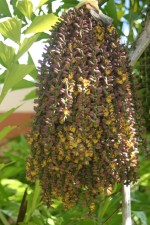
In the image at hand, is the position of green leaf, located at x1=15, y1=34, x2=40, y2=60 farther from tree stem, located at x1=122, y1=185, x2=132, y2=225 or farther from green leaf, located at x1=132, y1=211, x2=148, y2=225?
green leaf, located at x1=132, y1=211, x2=148, y2=225

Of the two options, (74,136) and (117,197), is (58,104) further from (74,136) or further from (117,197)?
(117,197)

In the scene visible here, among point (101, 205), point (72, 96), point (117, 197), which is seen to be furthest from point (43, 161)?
point (117, 197)

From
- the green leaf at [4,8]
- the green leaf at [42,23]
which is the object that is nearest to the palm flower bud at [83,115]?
the green leaf at [42,23]

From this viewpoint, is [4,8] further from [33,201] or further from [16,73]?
[33,201]

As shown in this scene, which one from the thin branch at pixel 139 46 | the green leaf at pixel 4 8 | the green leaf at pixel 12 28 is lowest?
the thin branch at pixel 139 46

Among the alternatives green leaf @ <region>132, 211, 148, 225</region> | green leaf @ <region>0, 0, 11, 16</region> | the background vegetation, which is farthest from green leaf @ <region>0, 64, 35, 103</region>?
green leaf @ <region>132, 211, 148, 225</region>

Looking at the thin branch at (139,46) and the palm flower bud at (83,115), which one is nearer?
the palm flower bud at (83,115)

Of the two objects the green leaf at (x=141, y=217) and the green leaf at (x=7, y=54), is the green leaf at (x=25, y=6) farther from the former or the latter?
the green leaf at (x=141, y=217)
